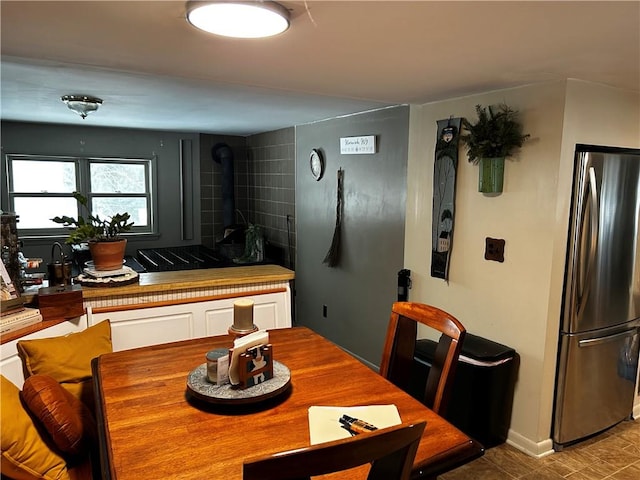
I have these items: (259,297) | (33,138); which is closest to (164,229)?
(33,138)

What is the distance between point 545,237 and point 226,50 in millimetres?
1888

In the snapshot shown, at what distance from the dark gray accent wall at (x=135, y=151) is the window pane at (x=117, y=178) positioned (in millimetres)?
176

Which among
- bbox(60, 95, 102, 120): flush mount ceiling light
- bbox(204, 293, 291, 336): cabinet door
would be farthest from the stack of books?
bbox(60, 95, 102, 120): flush mount ceiling light

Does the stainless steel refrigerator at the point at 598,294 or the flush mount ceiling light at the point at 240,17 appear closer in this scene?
the flush mount ceiling light at the point at 240,17

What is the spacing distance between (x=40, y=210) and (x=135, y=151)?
127 centimetres

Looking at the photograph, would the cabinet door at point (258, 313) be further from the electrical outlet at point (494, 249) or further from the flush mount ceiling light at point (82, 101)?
the flush mount ceiling light at point (82, 101)

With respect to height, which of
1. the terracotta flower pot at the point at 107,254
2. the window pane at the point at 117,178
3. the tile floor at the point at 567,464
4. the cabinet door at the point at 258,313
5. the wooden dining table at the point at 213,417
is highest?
the window pane at the point at 117,178

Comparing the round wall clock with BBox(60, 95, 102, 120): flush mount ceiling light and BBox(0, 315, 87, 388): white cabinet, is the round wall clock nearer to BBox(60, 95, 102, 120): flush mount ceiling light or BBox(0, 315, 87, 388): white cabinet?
BBox(60, 95, 102, 120): flush mount ceiling light

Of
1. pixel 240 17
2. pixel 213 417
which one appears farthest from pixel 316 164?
pixel 213 417

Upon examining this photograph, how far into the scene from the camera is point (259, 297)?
286 cm

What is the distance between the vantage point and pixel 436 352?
1.80m

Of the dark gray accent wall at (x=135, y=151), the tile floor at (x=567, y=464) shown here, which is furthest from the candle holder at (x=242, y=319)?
the dark gray accent wall at (x=135, y=151)

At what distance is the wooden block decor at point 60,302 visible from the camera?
2.18m

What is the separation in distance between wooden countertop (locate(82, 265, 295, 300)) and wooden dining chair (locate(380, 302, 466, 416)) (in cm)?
108
